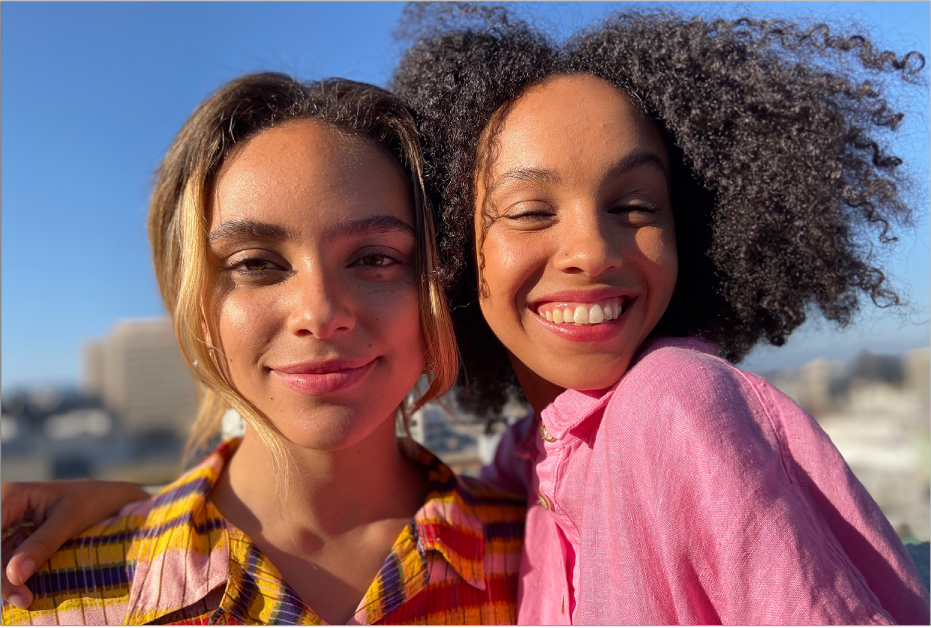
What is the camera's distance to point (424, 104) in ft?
6.78

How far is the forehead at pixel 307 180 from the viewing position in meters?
1.80

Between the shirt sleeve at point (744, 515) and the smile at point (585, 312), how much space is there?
0.28 meters

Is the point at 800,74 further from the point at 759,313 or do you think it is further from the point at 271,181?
the point at 271,181

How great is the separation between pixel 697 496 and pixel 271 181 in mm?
1417

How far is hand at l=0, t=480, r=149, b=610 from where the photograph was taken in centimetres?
179

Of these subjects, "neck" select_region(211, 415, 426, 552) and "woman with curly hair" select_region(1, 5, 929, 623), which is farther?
"neck" select_region(211, 415, 426, 552)

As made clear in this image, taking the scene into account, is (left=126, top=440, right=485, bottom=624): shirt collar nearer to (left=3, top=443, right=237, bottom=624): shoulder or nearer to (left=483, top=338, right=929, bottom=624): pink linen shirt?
(left=3, top=443, right=237, bottom=624): shoulder

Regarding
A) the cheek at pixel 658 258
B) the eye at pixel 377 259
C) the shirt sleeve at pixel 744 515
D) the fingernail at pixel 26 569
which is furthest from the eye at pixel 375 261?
the fingernail at pixel 26 569

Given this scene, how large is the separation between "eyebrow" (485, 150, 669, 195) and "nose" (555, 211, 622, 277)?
0.12 metres

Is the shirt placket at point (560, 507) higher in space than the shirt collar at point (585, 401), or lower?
lower

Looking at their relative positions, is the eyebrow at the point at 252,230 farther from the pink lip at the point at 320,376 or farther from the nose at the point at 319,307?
the pink lip at the point at 320,376

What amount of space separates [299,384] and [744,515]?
119cm

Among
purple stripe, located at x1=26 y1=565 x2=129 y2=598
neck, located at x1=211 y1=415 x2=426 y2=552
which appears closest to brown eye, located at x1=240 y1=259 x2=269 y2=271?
neck, located at x1=211 y1=415 x2=426 y2=552

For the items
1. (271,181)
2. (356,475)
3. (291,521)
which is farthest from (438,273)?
(291,521)
